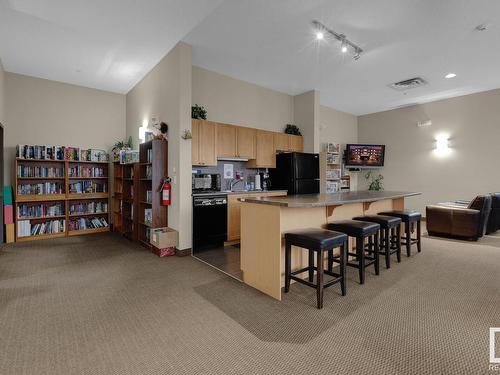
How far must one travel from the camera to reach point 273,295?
2508mm

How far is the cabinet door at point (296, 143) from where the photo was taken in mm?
5758

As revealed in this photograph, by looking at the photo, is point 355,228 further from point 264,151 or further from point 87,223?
point 87,223

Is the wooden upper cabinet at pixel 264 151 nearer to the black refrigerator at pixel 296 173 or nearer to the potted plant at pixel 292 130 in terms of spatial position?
the black refrigerator at pixel 296 173

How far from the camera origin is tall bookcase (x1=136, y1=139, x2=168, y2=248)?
409 cm

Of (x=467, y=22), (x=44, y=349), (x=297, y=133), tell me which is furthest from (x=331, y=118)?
(x=44, y=349)

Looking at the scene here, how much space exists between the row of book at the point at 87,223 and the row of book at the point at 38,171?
993mm

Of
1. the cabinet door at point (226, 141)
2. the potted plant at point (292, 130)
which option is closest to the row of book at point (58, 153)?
the cabinet door at point (226, 141)

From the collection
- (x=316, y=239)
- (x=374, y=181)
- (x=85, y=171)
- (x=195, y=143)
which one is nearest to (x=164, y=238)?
(x=195, y=143)

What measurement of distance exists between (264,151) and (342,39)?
2335 mm

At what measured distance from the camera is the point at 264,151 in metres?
5.27

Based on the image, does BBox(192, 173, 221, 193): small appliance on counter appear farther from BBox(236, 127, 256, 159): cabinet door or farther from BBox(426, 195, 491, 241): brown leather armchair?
BBox(426, 195, 491, 241): brown leather armchair

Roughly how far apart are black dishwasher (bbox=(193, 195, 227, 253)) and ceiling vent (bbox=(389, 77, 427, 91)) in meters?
4.41

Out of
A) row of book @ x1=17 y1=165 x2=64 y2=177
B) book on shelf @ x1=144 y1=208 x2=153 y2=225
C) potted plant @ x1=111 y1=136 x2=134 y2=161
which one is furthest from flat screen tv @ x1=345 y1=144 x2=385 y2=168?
row of book @ x1=17 y1=165 x2=64 y2=177

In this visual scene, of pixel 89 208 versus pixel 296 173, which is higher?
pixel 296 173
